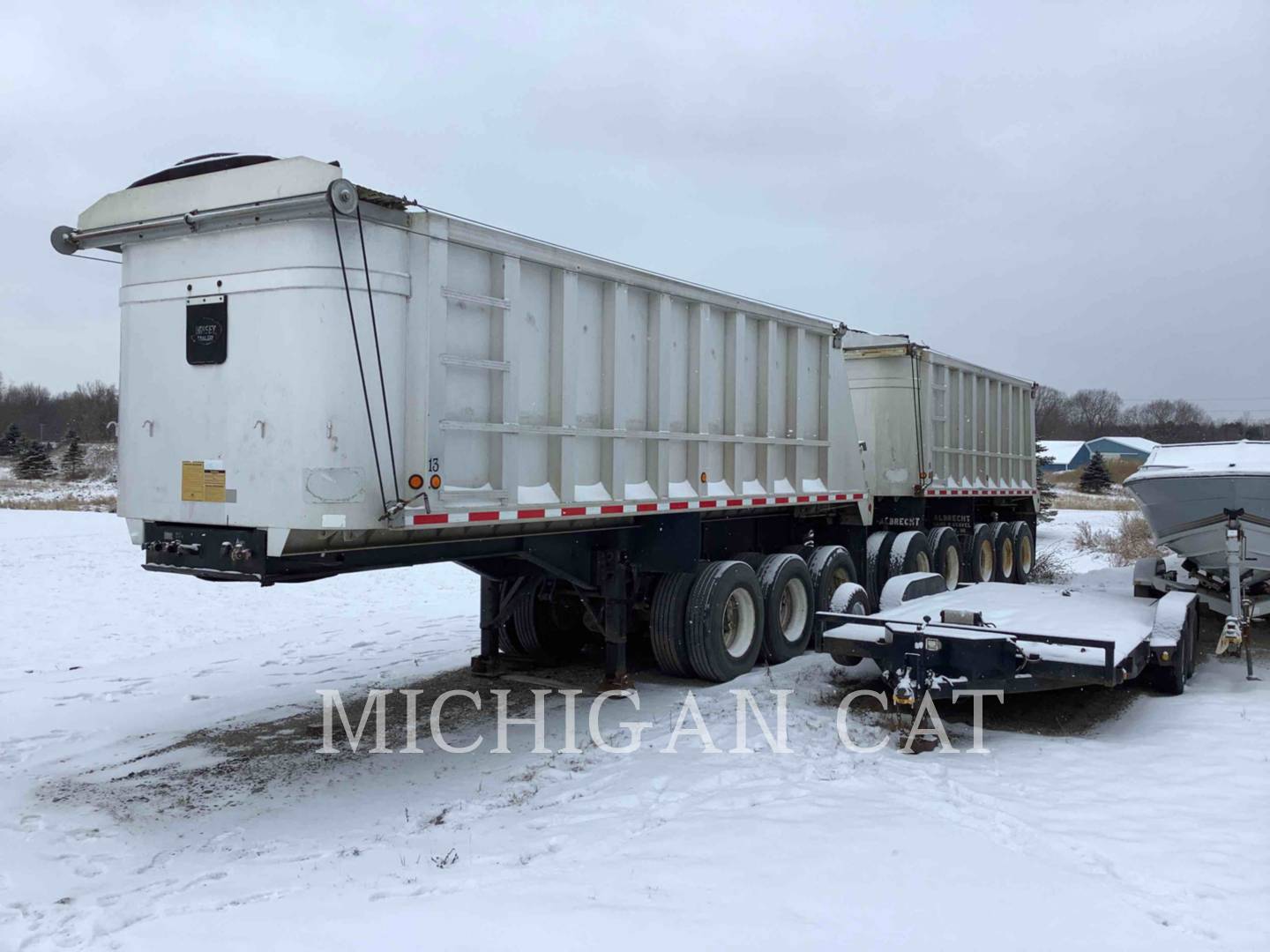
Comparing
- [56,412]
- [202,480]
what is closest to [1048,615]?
[202,480]

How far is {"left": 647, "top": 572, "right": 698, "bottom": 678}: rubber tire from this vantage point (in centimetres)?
844

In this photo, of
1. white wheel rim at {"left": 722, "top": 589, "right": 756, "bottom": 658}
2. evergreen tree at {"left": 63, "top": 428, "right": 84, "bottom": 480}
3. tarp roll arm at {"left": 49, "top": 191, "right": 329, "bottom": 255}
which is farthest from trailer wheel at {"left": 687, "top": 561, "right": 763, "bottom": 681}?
evergreen tree at {"left": 63, "top": 428, "right": 84, "bottom": 480}

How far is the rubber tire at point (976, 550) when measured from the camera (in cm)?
1425

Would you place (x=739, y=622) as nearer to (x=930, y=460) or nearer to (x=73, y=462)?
(x=930, y=460)

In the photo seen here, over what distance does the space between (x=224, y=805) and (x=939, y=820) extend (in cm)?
389

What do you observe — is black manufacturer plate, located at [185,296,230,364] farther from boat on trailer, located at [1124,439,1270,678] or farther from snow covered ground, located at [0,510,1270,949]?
boat on trailer, located at [1124,439,1270,678]

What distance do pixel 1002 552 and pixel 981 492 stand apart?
124 cm

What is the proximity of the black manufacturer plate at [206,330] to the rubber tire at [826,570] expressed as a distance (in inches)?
239

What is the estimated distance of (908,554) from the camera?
39.7 ft

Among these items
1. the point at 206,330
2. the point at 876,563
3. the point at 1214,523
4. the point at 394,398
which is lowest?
the point at 876,563

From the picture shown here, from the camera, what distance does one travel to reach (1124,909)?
390 centimetres

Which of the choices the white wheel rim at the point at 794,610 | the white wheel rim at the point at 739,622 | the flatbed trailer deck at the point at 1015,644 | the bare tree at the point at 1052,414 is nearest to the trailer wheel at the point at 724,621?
the white wheel rim at the point at 739,622

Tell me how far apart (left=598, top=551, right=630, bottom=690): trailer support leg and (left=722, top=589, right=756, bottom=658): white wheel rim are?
1.09 meters

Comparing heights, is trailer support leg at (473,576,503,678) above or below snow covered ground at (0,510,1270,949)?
above
